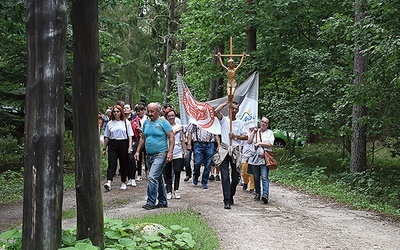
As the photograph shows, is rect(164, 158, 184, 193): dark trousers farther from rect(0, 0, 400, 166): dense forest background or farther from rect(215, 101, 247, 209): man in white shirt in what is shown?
rect(0, 0, 400, 166): dense forest background

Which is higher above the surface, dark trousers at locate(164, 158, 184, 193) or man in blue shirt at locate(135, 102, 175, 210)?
man in blue shirt at locate(135, 102, 175, 210)

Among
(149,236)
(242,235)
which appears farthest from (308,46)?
(149,236)

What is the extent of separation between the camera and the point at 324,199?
12641 mm

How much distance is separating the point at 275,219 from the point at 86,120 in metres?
4.95

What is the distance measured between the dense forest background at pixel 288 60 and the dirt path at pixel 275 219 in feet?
9.23

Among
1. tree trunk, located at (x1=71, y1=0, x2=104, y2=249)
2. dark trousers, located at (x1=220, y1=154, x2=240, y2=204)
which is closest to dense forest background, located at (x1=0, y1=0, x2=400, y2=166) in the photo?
dark trousers, located at (x1=220, y1=154, x2=240, y2=204)

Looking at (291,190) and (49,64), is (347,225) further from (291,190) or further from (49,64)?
(49,64)

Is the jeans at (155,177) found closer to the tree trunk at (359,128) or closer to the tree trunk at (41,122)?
the tree trunk at (41,122)

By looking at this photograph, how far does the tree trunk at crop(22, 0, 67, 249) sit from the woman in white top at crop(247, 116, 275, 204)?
22.5ft

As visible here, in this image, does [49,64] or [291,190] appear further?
[291,190]

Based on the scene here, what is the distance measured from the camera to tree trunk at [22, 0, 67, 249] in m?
4.62

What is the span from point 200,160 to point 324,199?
3.13m

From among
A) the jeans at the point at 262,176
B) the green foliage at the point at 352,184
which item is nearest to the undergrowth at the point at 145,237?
the jeans at the point at 262,176

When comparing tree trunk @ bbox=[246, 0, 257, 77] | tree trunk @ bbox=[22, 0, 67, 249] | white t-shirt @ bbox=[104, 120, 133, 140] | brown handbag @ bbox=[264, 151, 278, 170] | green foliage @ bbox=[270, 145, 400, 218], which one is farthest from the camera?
tree trunk @ bbox=[246, 0, 257, 77]
